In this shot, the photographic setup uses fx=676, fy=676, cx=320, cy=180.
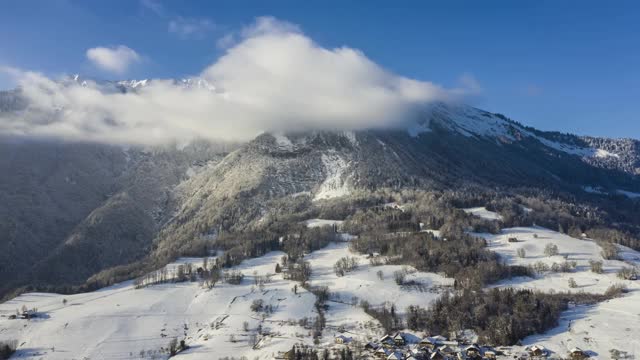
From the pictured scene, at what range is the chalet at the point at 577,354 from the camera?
16825 cm

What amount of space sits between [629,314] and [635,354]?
104 ft

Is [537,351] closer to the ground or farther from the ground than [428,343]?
closer to the ground

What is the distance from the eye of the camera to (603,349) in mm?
172875

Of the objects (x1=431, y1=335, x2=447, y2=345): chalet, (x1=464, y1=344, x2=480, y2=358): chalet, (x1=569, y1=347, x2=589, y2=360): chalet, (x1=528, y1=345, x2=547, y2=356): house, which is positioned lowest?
(x1=569, y1=347, x2=589, y2=360): chalet

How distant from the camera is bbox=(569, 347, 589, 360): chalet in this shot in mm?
168250

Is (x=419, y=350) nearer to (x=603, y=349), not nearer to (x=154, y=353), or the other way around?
(x=603, y=349)

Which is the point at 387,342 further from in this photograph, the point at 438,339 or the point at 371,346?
the point at 438,339

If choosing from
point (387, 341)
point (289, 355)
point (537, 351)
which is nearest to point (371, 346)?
point (387, 341)

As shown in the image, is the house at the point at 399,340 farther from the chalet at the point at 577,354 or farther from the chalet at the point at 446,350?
the chalet at the point at 577,354

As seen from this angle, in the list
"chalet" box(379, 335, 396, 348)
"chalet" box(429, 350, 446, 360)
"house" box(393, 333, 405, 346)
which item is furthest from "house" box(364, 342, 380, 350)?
"chalet" box(429, 350, 446, 360)

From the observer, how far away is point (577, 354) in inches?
6658

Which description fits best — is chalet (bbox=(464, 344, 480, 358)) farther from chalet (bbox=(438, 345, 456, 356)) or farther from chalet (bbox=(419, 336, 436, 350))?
chalet (bbox=(419, 336, 436, 350))

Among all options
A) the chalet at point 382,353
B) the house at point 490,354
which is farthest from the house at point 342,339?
the house at point 490,354

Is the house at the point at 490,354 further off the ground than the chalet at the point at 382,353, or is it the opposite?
the chalet at the point at 382,353
